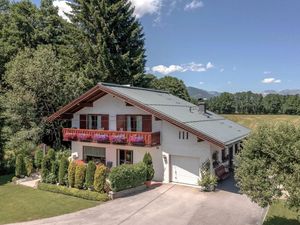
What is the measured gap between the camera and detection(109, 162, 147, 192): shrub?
1833cm

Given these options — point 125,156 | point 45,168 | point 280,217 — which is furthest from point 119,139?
point 280,217

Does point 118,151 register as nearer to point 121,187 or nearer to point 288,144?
point 121,187

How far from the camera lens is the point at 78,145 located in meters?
26.8

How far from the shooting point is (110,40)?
117 ft

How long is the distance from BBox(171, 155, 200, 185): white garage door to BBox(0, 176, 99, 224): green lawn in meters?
6.49

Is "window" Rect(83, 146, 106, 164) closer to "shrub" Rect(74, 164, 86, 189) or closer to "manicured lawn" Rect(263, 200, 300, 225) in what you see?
"shrub" Rect(74, 164, 86, 189)

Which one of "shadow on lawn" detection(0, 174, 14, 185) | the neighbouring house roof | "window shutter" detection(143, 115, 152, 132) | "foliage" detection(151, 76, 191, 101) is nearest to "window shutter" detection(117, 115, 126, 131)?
"window shutter" detection(143, 115, 152, 132)

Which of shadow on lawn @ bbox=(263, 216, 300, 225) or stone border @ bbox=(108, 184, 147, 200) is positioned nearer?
shadow on lawn @ bbox=(263, 216, 300, 225)

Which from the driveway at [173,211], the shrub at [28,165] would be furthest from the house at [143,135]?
the shrub at [28,165]

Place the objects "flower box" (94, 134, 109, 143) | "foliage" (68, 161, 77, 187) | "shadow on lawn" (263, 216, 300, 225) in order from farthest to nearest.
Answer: "flower box" (94, 134, 109, 143) → "foliage" (68, 161, 77, 187) → "shadow on lawn" (263, 216, 300, 225)

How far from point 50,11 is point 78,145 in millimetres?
22498

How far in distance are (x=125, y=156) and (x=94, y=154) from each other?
3351 millimetres

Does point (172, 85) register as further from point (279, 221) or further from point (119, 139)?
point (279, 221)

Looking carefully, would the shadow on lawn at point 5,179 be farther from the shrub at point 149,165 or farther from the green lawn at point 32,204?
the shrub at point 149,165
